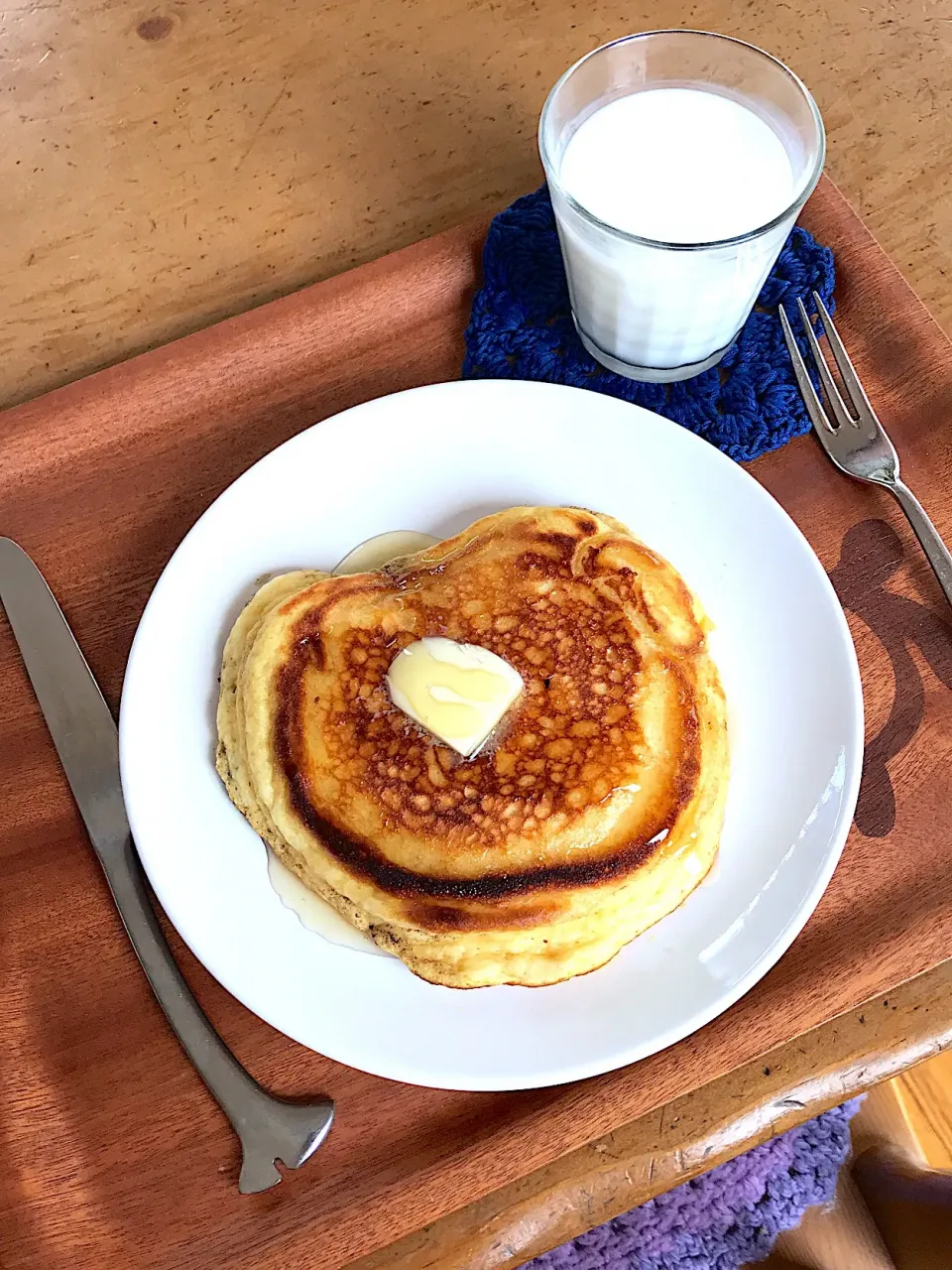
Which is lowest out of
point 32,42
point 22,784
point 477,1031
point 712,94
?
point 477,1031

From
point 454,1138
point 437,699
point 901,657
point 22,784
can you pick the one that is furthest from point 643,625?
point 22,784

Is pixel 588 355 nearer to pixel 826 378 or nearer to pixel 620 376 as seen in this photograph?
pixel 620 376

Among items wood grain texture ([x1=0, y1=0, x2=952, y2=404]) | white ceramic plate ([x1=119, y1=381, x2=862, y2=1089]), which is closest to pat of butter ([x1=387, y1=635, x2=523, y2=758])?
white ceramic plate ([x1=119, y1=381, x2=862, y2=1089])

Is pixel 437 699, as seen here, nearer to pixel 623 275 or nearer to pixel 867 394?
pixel 623 275

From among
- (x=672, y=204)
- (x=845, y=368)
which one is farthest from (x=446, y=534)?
(x=845, y=368)

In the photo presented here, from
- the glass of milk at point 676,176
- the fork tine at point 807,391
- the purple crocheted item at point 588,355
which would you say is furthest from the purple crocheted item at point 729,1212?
the glass of milk at point 676,176

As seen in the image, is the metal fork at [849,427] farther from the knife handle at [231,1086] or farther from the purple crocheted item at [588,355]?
the knife handle at [231,1086]
